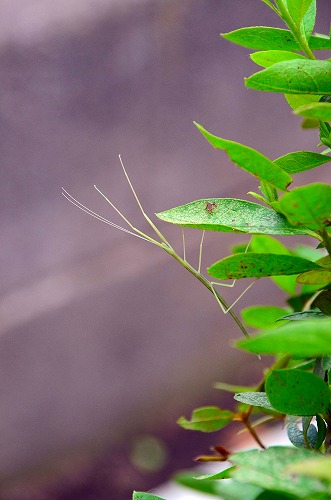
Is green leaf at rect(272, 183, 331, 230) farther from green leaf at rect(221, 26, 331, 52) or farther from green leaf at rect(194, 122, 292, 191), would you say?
green leaf at rect(221, 26, 331, 52)

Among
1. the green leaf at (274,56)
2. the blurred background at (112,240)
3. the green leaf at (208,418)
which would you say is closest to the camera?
the green leaf at (274,56)

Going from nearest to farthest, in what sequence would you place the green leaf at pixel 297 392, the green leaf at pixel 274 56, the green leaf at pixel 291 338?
the green leaf at pixel 291 338 → the green leaf at pixel 297 392 → the green leaf at pixel 274 56

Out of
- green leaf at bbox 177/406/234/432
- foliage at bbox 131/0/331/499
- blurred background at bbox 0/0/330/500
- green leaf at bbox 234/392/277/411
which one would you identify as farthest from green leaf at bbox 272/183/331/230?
blurred background at bbox 0/0/330/500

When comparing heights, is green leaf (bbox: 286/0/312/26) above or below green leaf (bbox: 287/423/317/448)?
above

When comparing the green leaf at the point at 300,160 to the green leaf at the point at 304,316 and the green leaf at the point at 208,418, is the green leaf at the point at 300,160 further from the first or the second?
the green leaf at the point at 208,418

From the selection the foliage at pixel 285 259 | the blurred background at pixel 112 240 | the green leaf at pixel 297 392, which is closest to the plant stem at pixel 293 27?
the foliage at pixel 285 259

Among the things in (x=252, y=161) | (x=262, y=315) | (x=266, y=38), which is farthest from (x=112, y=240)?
(x=252, y=161)
